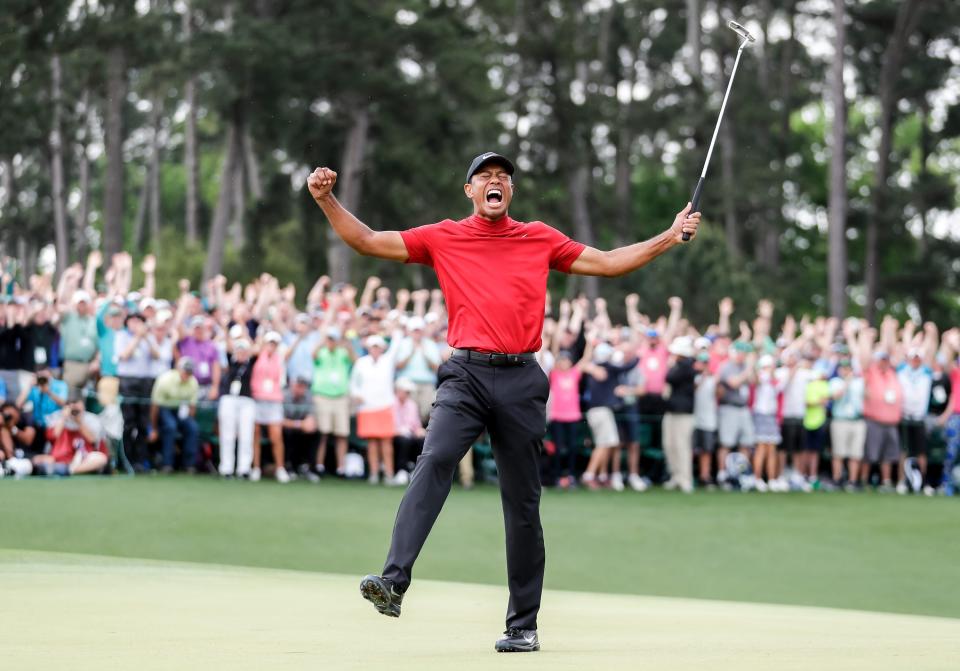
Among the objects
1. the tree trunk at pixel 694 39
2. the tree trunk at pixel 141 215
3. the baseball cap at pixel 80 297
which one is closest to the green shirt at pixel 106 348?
the baseball cap at pixel 80 297

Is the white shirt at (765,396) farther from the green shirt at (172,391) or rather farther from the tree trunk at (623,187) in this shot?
the tree trunk at (623,187)

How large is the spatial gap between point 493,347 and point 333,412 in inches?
505

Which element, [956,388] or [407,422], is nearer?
[407,422]

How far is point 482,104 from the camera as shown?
42.1 m

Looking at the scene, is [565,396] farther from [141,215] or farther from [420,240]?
[141,215]

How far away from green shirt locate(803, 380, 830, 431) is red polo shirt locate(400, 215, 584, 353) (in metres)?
14.8

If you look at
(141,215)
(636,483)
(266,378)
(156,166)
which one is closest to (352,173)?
(636,483)

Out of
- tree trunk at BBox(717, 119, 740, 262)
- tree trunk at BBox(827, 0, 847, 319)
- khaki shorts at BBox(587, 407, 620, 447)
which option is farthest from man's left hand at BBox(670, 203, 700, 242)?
tree trunk at BBox(717, 119, 740, 262)

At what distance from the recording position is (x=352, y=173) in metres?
40.1

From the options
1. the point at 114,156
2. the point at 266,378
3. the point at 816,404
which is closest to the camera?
the point at 266,378

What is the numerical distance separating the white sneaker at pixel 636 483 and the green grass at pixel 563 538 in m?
1.90

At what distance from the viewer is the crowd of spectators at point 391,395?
18453 mm

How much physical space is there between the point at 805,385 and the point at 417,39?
20966mm

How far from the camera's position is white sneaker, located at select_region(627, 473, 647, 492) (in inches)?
787
